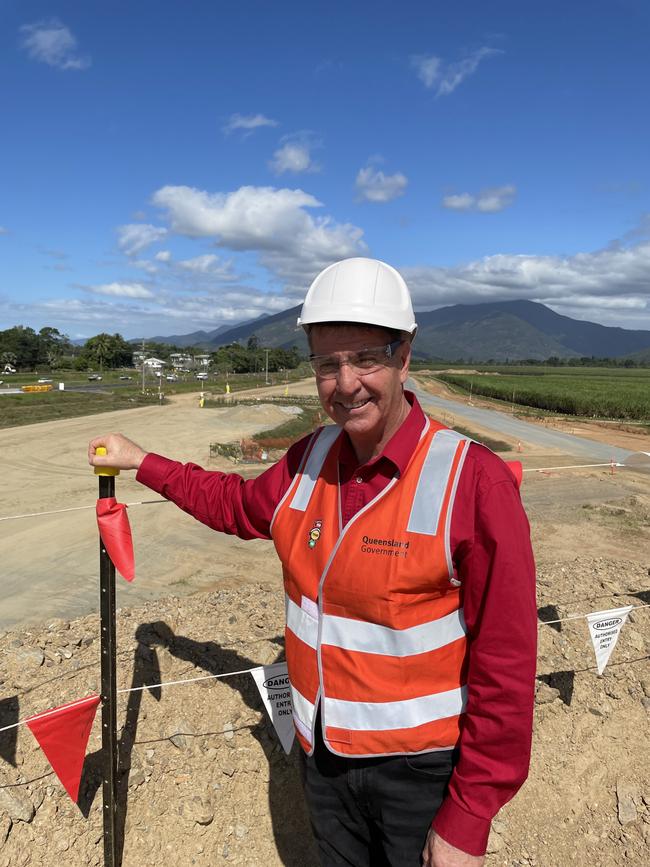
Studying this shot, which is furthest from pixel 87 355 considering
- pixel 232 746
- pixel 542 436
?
pixel 232 746

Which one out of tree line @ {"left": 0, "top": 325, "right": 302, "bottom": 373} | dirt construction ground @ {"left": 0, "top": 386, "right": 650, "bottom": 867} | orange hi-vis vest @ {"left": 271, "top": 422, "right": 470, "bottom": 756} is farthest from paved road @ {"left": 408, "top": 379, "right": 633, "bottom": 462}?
tree line @ {"left": 0, "top": 325, "right": 302, "bottom": 373}

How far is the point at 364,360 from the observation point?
1761 millimetres

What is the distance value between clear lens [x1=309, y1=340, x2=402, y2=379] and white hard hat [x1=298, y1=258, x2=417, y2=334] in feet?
0.24

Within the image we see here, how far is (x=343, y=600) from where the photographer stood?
1.78 m

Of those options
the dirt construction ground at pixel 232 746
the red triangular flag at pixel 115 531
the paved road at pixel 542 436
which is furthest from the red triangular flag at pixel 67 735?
the paved road at pixel 542 436

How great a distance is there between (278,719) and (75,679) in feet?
5.88

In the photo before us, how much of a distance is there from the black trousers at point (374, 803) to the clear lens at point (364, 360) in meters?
1.35

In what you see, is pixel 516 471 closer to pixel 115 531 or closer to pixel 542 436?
pixel 115 531

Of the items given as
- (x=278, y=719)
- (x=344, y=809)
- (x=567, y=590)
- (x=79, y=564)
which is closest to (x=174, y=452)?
(x=79, y=564)

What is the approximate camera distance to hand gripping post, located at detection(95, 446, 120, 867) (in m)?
2.54

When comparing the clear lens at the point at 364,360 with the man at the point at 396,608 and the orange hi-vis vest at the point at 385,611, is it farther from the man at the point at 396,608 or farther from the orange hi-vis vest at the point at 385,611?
the orange hi-vis vest at the point at 385,611

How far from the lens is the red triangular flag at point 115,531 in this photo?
2452 millimetres

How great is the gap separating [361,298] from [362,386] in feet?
0.94

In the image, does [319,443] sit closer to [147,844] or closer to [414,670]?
[414,670]
